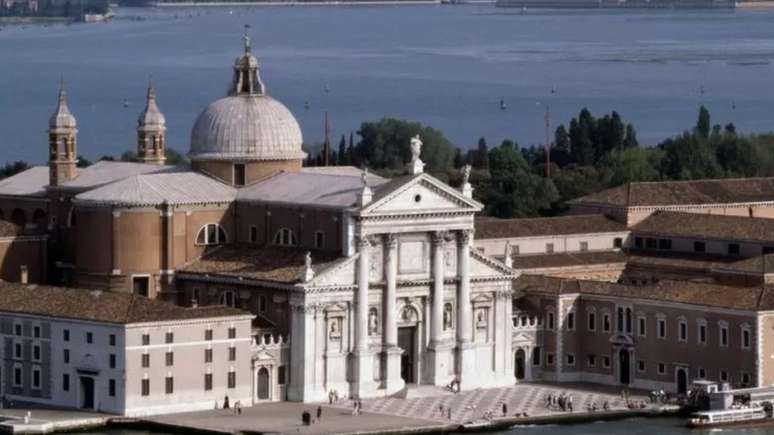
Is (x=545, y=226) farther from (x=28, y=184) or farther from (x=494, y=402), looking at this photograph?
(x=28, y=184)

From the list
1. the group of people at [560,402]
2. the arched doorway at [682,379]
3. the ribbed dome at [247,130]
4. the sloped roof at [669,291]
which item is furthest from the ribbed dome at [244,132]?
the arched doorway at [682,379]

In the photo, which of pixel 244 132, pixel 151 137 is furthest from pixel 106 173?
pixel 244 132

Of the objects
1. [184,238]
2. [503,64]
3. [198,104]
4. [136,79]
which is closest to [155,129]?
[184,238]

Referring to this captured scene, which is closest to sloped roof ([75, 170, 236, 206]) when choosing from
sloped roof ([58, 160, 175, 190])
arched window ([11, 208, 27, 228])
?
sloped roof ([58, 160, 175, 190])

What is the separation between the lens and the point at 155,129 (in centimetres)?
5372

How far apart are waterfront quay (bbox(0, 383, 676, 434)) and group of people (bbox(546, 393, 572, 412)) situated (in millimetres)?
82

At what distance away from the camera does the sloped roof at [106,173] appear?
51500 millimetres

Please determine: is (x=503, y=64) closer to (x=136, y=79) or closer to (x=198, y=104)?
(x=136, y=79)

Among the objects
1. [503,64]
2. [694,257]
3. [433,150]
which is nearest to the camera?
[694,257]

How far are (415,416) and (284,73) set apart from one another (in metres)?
100

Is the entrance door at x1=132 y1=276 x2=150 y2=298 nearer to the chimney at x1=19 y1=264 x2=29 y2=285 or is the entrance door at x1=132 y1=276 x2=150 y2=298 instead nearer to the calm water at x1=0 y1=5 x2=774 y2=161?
the chimney at x1=19 y1=264 x2=29 y2=285

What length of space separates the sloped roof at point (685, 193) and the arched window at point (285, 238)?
7710mm

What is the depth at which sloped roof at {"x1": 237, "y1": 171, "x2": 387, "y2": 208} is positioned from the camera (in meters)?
47.8

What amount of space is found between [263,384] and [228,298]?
2.08 m
